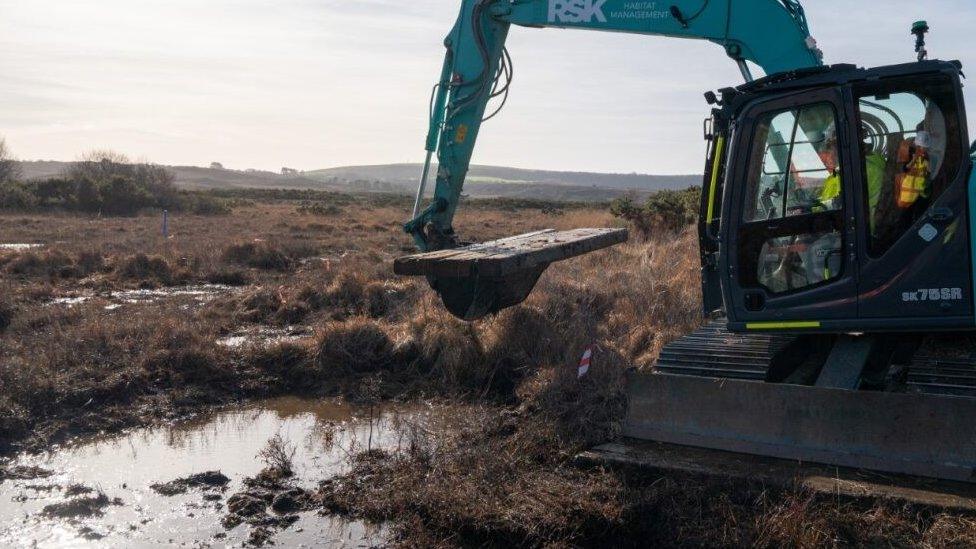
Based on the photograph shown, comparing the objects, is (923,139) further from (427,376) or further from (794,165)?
(427,376)

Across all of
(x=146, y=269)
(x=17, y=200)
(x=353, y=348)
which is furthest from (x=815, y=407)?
(x=17, y=200)

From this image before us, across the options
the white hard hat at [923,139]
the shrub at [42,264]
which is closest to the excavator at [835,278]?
the white hard hat at [923,139]

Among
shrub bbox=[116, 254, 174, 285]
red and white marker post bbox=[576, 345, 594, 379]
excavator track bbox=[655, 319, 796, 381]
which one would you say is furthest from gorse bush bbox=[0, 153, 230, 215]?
excavator track bbox=[655, 319, 796, 381]

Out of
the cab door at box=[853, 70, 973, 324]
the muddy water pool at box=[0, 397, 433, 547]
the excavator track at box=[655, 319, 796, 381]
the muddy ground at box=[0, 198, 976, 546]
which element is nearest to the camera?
the muddy ground at box=[0, 198, 976, 546]

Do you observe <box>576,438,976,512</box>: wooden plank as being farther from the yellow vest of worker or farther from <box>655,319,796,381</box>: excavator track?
the yellow vest of worker

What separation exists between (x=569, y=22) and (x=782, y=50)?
2525mm

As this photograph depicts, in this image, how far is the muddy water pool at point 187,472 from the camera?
6.36 m

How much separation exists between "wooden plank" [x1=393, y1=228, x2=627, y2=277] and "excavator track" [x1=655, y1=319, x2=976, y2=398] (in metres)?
2.13

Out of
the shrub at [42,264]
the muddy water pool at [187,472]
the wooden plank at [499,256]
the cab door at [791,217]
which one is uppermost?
the cab door at [791,217]

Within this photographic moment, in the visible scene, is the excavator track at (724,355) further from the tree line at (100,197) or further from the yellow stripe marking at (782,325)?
the tree line at (100,197)

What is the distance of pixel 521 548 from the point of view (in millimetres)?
5961

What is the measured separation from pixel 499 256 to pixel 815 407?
3866mm

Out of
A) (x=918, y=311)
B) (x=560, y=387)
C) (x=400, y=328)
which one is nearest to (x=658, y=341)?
(x=560, y=387)

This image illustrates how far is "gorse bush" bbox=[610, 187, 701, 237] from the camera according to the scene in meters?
19.8
